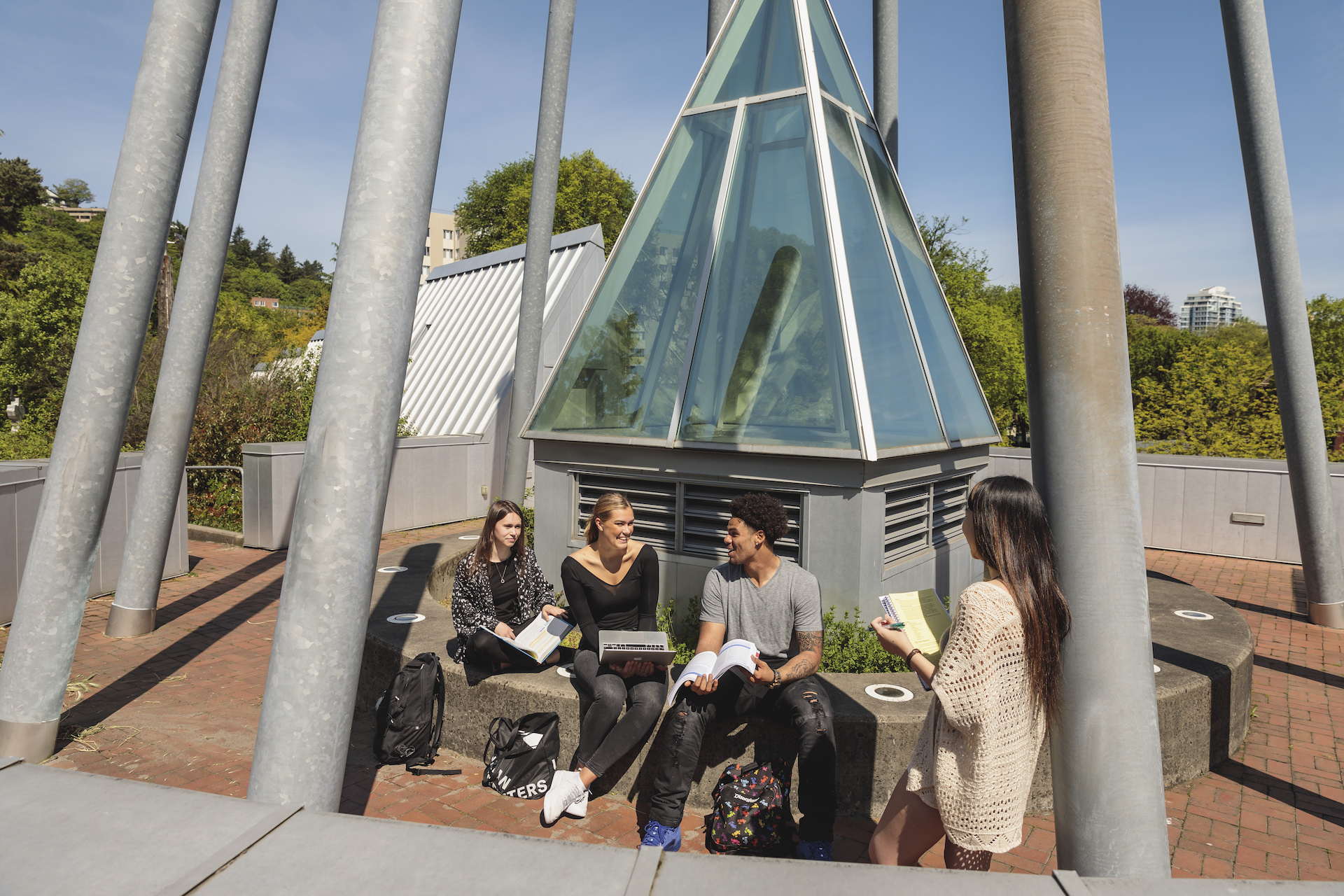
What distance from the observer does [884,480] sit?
230 inches

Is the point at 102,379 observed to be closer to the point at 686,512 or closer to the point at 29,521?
the point at 29,521

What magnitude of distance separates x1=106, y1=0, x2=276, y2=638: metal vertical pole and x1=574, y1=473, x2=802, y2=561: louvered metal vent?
3829 mm

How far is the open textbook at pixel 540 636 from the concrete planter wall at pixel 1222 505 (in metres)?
9.29

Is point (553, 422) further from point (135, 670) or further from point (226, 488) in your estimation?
A: point (226, 488)

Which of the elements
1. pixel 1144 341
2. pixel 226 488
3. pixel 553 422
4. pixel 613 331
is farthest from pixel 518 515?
pixel 1144 341

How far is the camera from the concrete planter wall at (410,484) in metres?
11.6

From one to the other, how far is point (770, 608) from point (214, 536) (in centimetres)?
1055

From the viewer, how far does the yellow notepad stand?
122 inches

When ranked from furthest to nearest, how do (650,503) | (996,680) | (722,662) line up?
(650,503)
(722,662)
(996,680)

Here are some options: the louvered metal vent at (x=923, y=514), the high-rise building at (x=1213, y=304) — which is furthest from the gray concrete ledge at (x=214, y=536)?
the high-rise building at (x=1213, y=304)

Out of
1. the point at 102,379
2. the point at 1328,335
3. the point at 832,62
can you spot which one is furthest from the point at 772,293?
the point at 1328,335

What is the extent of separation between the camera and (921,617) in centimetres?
321

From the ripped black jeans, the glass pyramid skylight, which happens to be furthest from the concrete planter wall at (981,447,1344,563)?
the ripped black jeans

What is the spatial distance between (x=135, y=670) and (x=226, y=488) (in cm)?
759
